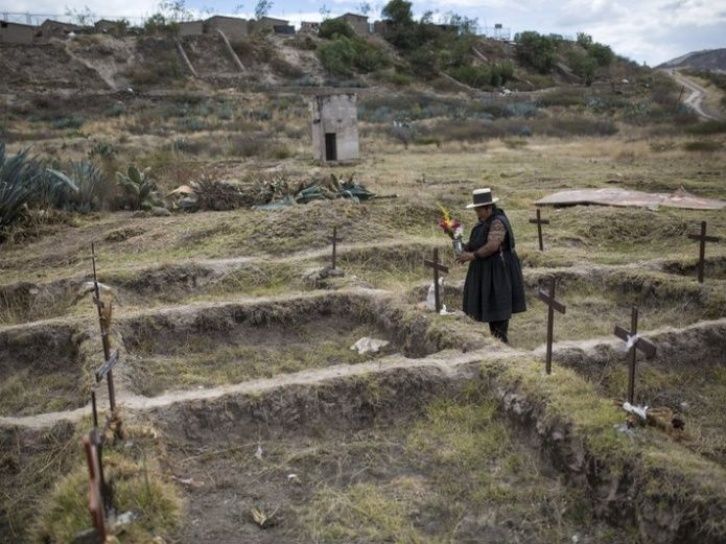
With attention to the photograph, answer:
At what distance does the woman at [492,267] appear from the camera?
6.75 meters

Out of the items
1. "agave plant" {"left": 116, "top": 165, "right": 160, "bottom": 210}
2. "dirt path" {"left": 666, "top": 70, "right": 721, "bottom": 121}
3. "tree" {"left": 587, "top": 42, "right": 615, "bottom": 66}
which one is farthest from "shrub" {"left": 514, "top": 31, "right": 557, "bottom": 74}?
"agave plant" {"left": 116, "top": 165, "right": 160, "bottom": 210}

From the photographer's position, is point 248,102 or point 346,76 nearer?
point 248,102

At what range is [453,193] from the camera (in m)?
14.6

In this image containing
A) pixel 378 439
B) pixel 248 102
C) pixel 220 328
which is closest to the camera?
pixel 378 439

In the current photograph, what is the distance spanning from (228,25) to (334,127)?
43091 millimetres

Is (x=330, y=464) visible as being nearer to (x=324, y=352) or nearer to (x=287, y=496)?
(x=287, y=496)

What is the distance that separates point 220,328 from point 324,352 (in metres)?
1.30

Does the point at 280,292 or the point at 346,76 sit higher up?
the point at 346,76

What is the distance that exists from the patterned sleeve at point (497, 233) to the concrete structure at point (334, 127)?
14.6 metres

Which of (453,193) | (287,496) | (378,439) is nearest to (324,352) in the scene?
(378,439)

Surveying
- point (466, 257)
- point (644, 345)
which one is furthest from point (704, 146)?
point (644, 345)

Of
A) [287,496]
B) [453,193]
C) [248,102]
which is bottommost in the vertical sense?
[287,496]

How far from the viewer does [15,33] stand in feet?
169

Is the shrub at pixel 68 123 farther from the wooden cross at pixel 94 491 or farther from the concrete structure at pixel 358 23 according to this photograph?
the concrete structure at pixel 358 23
